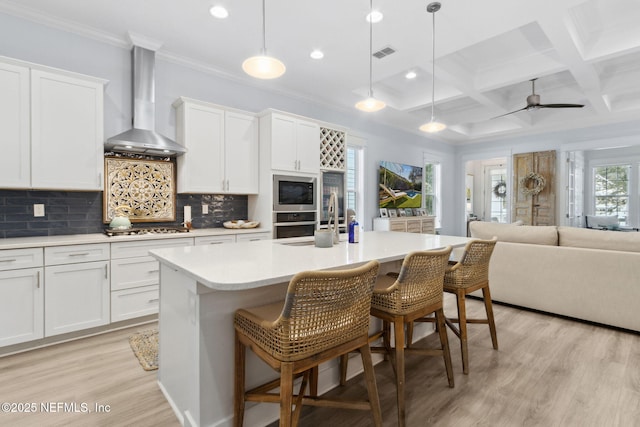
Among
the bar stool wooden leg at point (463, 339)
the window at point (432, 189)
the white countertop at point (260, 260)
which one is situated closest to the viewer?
the white countertop at point (260, 260)

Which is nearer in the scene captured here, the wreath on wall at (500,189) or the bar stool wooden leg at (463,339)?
the bar stool wooden leg at (463,339)

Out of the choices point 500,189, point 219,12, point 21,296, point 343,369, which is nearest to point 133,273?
point 21,296

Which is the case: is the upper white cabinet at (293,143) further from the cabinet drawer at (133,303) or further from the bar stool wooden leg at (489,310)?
the bar stool wooden leg at (489,310)

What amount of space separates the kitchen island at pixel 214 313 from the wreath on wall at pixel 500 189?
29.8 ft

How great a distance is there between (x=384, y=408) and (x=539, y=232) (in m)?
2.72

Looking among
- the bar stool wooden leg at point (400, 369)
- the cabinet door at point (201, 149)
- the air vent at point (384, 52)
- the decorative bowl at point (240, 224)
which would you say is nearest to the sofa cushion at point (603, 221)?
the air vent at point (384, 52)

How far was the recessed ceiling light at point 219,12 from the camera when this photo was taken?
2760 mm

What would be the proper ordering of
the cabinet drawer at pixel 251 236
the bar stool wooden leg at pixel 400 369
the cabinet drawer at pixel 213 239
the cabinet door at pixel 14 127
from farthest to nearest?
the cabinet drawer at pixel 251 236 < the cabinet drawer at pixel 213 239 < the cabinet door at pixel 14 127 < the bar stool wooden leg at pixel 400 369

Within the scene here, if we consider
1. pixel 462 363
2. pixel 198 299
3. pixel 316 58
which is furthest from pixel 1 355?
pixel 316 58

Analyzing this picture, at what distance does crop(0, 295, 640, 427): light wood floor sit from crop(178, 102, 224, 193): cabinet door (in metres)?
1.72

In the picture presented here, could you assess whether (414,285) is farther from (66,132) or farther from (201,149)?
(66,132)

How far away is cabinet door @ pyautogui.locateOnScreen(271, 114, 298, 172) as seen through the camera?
13.0ft

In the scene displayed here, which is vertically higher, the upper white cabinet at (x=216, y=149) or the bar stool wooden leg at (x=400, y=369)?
the upper white cabinet at (x=216, y=149)

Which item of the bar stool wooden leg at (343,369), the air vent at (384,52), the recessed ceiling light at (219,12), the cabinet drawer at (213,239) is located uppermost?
the air vent at (384,52)
